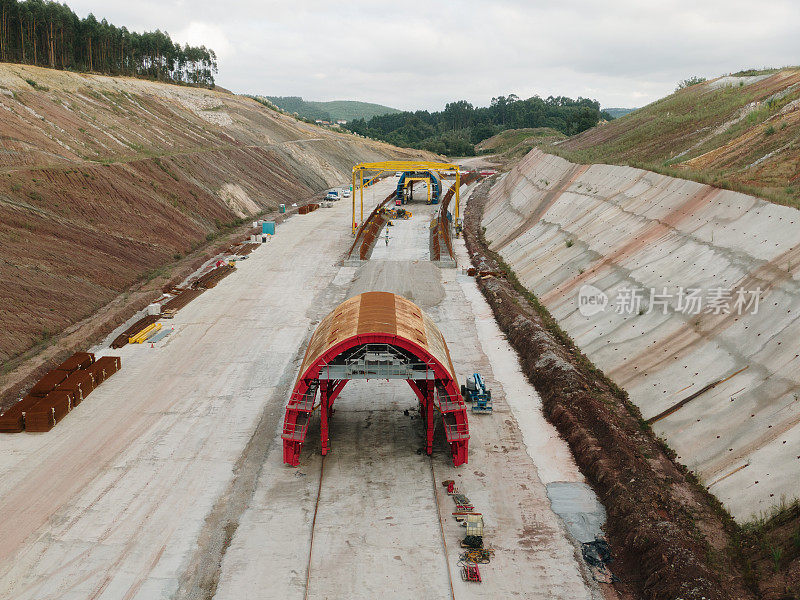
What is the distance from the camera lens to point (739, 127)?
135ft

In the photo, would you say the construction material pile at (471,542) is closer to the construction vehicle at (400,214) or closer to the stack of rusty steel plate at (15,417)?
the stack of rusty steel plate at (15,417)

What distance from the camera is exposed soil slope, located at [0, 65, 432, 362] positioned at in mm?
31938

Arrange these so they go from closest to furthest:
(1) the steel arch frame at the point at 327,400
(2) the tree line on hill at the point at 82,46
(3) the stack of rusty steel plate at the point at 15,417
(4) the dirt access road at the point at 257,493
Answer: (4) the dirt access road at the point at 257,493
(1) the steel arch frame at the point at 327,400
(3) the stack of rusty steel plate at the point at 15,417
(2) the tree line on hill at the point at 82,46

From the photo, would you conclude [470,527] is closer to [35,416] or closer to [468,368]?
[468,368]

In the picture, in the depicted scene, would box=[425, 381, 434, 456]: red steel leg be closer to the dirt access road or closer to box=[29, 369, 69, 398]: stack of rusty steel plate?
the dirt access road

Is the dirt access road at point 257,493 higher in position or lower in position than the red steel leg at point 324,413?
lower

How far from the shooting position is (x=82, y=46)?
101m

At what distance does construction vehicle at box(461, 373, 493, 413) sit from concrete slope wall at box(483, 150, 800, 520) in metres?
4.90

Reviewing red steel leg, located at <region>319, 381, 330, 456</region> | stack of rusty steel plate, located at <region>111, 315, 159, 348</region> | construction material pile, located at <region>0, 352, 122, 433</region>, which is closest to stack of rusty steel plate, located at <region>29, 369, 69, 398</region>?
construction material pile, located at <region>0, 352, 122, 433</region>

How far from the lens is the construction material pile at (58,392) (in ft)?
67.9

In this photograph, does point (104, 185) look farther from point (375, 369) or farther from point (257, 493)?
point (257, 493)

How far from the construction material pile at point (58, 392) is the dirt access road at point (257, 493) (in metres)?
0.38

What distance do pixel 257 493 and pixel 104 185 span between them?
34.3 metres

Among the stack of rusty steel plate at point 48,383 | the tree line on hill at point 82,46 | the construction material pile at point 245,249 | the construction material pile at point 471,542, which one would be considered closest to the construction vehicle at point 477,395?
the construction material pile at point 471,542
